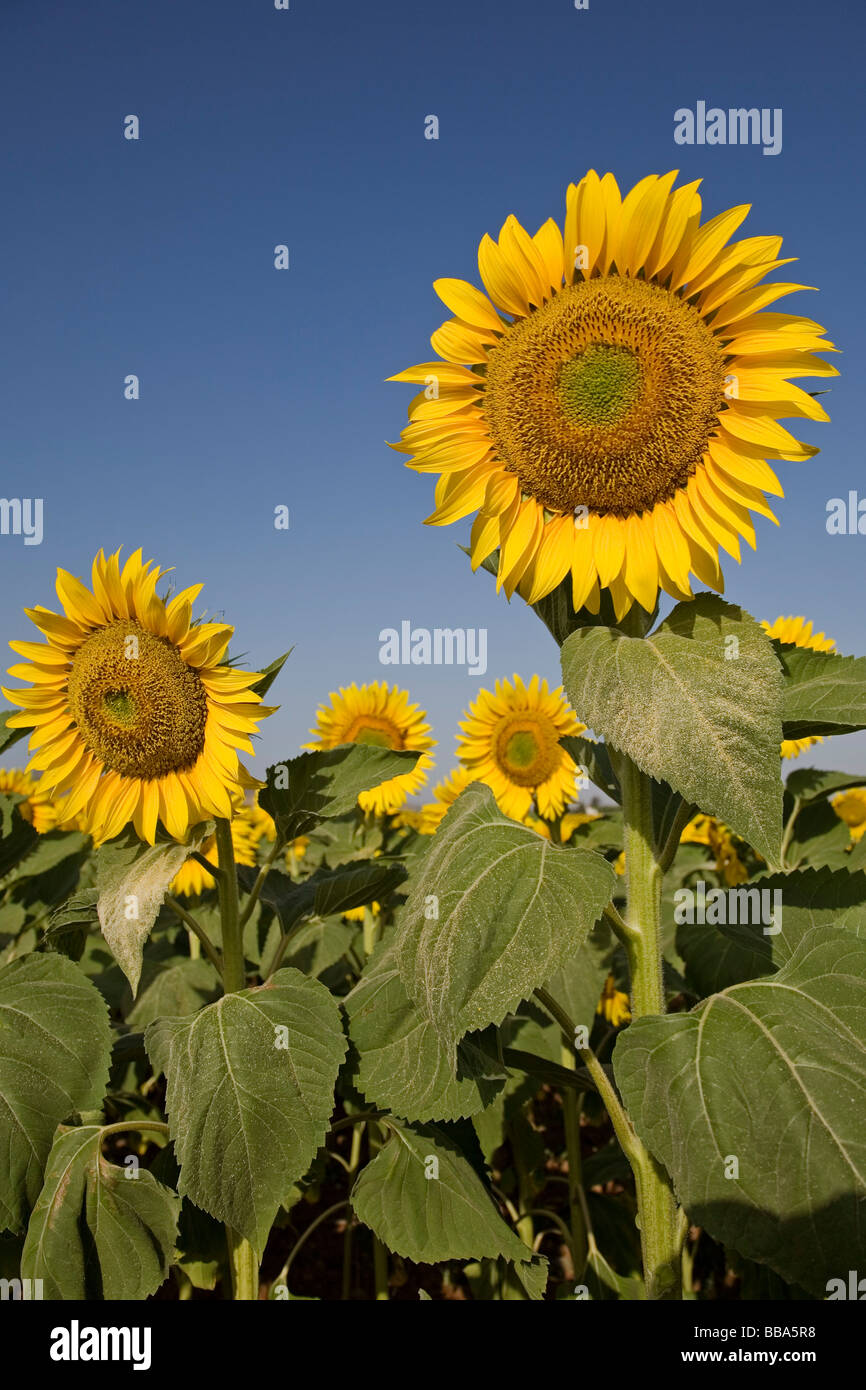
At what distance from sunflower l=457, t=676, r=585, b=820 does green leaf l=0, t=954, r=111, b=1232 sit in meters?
2.51

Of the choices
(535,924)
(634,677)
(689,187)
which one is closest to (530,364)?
(689,187)

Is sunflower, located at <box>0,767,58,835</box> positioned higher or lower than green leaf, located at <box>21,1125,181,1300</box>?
higher

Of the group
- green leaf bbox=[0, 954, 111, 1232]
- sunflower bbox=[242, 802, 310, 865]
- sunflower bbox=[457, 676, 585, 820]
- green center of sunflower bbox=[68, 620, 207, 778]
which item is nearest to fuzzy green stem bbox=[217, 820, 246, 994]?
green center of sunflower bbox=[68, 620, 207, 778]

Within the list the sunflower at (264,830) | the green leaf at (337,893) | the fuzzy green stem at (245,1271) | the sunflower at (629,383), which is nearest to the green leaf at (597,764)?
the sunflower at (629,383)

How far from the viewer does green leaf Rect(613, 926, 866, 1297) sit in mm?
1818

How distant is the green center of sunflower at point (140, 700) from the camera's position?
2793mm

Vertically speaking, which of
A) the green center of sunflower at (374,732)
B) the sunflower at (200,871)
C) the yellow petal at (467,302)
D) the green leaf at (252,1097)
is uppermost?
the yellow petal at (467,302)

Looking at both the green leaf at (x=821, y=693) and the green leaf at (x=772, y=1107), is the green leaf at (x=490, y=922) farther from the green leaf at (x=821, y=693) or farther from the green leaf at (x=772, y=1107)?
the green leaf at (x=821, y=693)

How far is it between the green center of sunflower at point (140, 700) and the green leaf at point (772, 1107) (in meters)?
1.47

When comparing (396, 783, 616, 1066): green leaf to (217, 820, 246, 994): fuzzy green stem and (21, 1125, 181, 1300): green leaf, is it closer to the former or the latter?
(217, 820, 246, 994): fuzzy green stem

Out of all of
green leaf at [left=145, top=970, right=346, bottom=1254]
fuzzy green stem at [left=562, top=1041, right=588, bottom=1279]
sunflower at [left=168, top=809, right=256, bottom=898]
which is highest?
sunflower at [left=168, top=809, right=256, bottom=898]

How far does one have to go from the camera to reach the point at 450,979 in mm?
2045

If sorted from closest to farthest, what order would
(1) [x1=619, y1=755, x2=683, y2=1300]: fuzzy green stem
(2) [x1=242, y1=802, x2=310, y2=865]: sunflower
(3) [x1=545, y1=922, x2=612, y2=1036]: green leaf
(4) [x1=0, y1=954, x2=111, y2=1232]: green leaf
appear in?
(1) [x1=619, y1=755, x2=683, y2=1300]: fuzzy green stem → (4) [x1=0, y1=954, x2=111, y2=1232]: green leaf → (3) [x1=545, y1=922, x2=612, y2=1036]: green leaf → (2) [x1=242, y1=802, x2=310, y2=865]: sunflower
